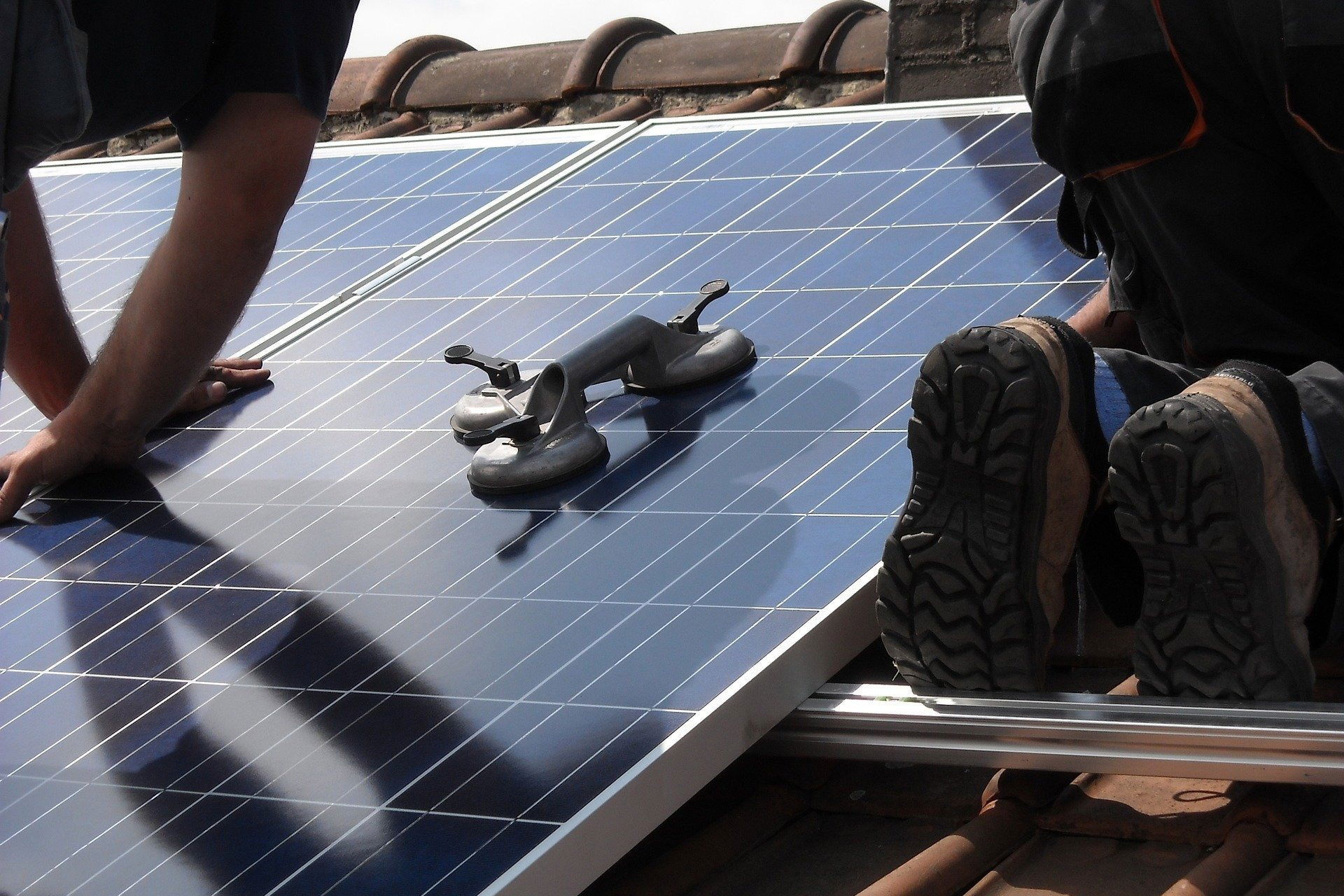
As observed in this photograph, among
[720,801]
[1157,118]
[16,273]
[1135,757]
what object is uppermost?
[1157,118]

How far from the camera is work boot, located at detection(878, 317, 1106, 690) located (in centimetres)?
183

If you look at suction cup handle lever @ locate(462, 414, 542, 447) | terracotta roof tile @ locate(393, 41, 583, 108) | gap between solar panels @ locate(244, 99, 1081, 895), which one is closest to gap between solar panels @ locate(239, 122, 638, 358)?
suction cup handle lever @ locate(462, 414, 542, 447)

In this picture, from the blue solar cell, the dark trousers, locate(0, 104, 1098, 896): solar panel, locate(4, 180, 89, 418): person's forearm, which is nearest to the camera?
locate(0, 104, 1098, 896): solar panel

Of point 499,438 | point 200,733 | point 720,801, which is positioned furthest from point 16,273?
point 720,801

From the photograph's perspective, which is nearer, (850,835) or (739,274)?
(850,835)

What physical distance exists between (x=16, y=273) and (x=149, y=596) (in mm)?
1096

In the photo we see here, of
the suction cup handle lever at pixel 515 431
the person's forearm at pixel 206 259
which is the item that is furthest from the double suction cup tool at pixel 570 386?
the person's forearm at pixel 206 259

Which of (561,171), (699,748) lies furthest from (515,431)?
(561,171)

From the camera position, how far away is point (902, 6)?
5570mm

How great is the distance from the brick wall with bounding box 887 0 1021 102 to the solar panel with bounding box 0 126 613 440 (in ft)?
4.91

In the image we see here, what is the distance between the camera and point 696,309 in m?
2.88

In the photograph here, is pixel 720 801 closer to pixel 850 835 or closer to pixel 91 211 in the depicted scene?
pixel 850 835

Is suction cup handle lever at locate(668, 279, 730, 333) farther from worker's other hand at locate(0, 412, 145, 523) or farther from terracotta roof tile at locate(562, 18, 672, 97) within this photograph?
terracotta roof tile at locate(562, 18, 672, 97)

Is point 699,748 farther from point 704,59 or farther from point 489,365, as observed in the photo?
point 704,59
